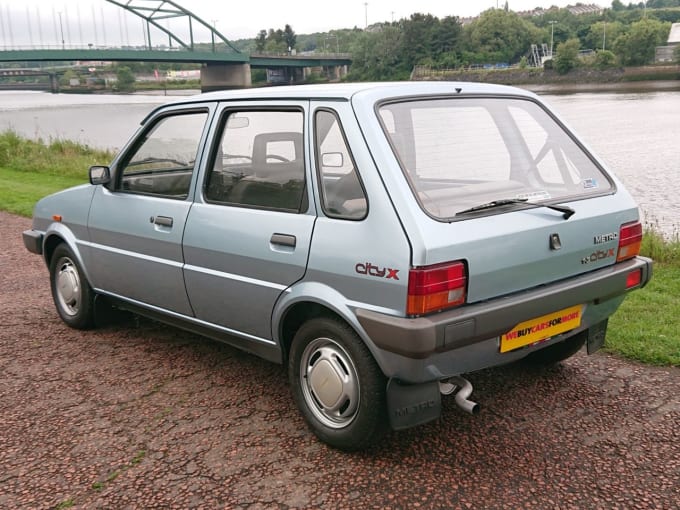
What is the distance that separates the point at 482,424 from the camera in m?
3.66

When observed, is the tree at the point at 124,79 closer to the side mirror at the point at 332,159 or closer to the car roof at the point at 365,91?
the car roof at the point at 365,91

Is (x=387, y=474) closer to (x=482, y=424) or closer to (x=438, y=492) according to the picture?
(x=438, y=492)

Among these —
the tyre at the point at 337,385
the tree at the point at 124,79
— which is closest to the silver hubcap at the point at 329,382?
the tyre at the point at 337,385

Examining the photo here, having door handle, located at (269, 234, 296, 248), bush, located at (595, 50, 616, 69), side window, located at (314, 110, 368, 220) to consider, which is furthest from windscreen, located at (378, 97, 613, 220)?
bush, located at (595, 50, 616, 69)

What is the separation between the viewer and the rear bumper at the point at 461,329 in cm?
288

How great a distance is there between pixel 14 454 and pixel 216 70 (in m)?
67.7

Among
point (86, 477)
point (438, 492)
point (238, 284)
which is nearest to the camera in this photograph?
point (438, 492)

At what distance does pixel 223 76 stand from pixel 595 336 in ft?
220

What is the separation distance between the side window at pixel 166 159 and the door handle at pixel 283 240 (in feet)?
2.89

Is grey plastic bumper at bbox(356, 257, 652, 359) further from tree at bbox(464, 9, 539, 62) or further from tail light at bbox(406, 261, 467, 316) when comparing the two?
tree at bbox(464, 9, 539, 62)

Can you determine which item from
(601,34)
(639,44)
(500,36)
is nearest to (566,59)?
(639,44)

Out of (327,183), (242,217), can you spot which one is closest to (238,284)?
(242,217)

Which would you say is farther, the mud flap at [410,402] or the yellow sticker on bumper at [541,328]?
the yellow sticker on bumper at [541,328]

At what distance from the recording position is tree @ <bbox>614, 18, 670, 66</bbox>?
7969cm
